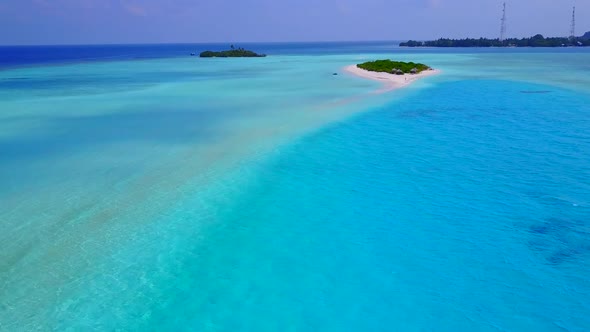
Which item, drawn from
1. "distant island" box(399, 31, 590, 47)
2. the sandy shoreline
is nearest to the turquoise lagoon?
the sandy shoreline

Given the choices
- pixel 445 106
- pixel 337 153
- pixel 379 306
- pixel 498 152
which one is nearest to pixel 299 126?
pixel 337 153

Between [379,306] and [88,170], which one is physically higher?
[88,170]

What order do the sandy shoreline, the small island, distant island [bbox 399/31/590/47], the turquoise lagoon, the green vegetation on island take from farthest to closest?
distant island [bbox 399/31/590/47] < the green vegetation on island < the small island < the sandy shoreline < the turquoise lagoon

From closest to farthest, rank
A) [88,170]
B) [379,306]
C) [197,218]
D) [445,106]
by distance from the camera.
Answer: [379,306] < [197,218] < [88,170] < [445,106]

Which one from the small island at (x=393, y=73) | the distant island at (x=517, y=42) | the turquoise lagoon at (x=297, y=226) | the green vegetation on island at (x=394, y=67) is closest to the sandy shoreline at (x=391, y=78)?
the small island at (x=393, y=73)

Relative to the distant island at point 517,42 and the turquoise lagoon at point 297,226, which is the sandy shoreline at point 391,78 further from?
the distant island at point 517,42

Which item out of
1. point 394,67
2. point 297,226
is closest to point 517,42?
point 394,67

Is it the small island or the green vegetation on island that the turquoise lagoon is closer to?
the small island

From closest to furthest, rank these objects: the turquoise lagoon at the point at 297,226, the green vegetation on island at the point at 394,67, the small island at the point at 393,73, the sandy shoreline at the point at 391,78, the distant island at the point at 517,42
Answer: the turquoise lagoon at the point at 297,226
the sandy shoreline at the point at 391,78
the small island at the point at 393,73
the green vegetation on island at the point at 394,67
the distant island at the point at 517,42

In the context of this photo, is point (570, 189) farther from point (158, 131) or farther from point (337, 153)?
point (158, 131)
